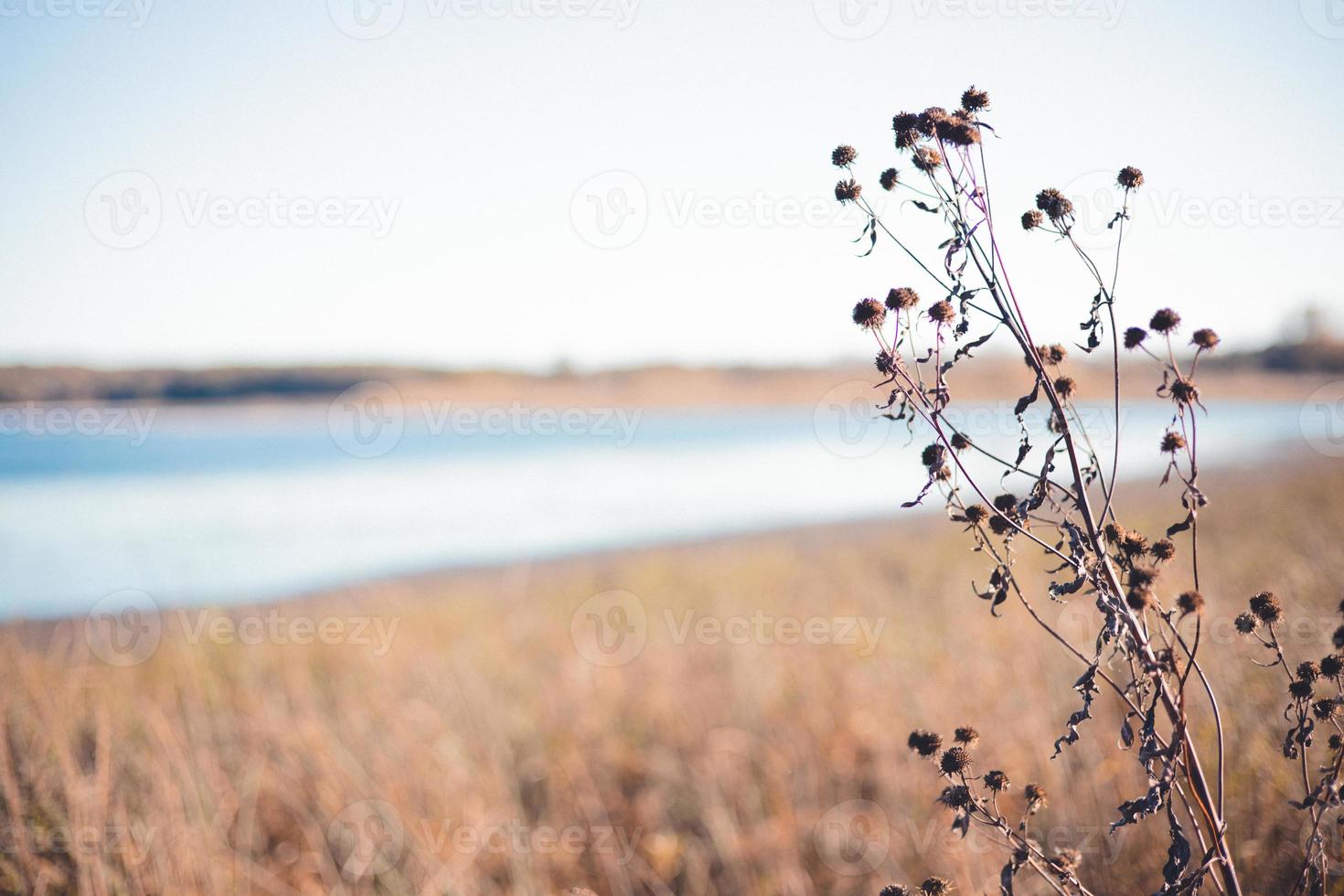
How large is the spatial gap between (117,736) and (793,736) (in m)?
3.55

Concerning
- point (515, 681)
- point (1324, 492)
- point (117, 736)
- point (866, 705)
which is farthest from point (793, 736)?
point (1324, 492)

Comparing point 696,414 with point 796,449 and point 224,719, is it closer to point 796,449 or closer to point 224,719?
point 796,449

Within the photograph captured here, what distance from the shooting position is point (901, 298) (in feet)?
3.71

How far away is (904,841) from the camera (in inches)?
131

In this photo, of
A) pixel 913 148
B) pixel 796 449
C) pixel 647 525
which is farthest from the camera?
pixel 796 449

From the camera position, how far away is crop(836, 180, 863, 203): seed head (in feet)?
3.72
